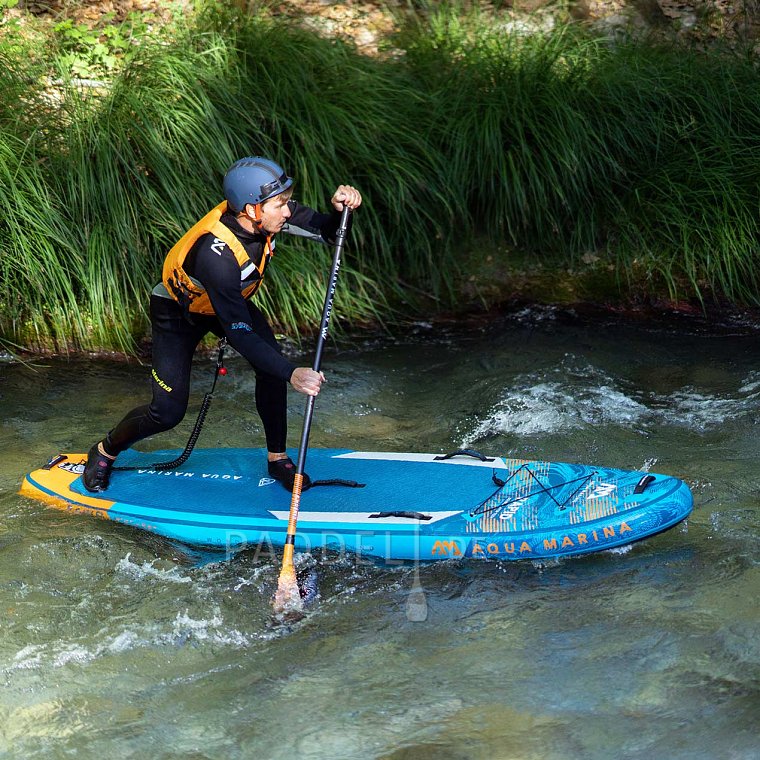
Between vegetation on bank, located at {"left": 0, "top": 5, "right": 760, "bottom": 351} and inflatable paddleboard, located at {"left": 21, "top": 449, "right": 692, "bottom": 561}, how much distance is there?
67.9 inches

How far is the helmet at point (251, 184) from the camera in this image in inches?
141

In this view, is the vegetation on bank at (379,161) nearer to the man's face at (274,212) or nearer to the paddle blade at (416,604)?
the man's face at (274,212)

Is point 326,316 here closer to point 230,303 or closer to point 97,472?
point 230,303

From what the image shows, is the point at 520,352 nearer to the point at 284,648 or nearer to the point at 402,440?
the point at 402,440

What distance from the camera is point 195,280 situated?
371 cm

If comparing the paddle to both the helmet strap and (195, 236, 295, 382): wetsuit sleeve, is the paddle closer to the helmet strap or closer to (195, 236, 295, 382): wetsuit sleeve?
(195, 236, 295, 382): wetsuit sleeve

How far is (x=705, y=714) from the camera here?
2.80 metres

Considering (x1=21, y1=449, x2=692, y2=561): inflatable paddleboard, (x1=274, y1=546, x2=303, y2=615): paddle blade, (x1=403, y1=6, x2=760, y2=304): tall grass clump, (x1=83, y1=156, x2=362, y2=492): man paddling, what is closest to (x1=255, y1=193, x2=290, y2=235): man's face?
(x1=83, y1=156, x2=362, y2=492): man paddling

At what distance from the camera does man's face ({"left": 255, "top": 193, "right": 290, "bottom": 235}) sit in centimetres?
362

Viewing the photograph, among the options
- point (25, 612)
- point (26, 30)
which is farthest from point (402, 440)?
point (26, 30)

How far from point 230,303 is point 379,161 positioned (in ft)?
9.63

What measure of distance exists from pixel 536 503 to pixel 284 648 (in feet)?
3.83

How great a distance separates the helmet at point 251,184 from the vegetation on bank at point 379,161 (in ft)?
7.37

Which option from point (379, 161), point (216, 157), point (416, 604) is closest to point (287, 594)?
point (416, 604)
